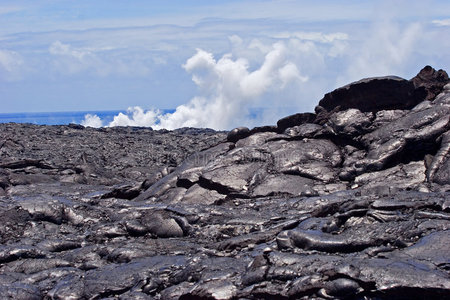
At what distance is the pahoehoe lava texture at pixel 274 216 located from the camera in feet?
31.0

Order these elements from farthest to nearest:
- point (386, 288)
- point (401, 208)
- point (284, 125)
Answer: point (284, 125)
point (401, 208)
point (386, 288)

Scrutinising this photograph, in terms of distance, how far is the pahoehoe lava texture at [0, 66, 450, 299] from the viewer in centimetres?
944

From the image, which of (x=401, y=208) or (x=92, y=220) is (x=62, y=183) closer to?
(x=92, y=220)

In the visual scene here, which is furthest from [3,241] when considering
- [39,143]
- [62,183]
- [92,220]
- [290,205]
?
[39,143]

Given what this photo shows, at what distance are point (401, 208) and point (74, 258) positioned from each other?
6.26 metres

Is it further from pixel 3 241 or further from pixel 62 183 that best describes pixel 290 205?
pixel 62 183

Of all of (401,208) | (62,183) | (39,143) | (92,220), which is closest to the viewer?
(401,208)

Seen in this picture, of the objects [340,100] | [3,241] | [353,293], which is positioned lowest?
[353,293]

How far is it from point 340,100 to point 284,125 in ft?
6.28

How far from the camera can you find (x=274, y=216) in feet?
43.4

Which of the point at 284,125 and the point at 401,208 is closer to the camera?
the point at 401,208

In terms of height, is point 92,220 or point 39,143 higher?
point 39,143

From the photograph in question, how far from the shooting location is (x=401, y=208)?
38.4 feet

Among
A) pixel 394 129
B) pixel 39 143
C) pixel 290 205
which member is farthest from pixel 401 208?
pixel 39 143
